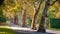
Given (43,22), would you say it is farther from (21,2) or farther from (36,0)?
(21,2)

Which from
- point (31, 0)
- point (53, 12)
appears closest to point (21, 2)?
point (31, 0)

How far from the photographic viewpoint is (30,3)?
31.2 metres

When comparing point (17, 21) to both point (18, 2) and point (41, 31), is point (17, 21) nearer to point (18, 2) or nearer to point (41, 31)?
point (18, 2)

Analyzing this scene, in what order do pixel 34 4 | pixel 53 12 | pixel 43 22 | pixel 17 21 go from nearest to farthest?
pixel 43 22, pixel 34 4, pixel 53 12, pixel 17 21

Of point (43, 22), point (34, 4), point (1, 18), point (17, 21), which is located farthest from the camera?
point (1, 18)

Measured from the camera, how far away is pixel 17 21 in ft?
196

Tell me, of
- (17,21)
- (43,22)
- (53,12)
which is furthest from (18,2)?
(17,21)

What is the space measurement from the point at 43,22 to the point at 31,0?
21.3 ft

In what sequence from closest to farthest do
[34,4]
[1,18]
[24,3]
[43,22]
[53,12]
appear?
[43,22]
[34,4]
[24,3]
[53,12]
[1,18]

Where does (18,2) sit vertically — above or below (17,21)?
above

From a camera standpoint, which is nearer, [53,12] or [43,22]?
[43,22]

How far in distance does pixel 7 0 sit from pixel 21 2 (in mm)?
2323

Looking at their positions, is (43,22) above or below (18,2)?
below

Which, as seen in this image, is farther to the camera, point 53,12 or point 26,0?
point 53,12
